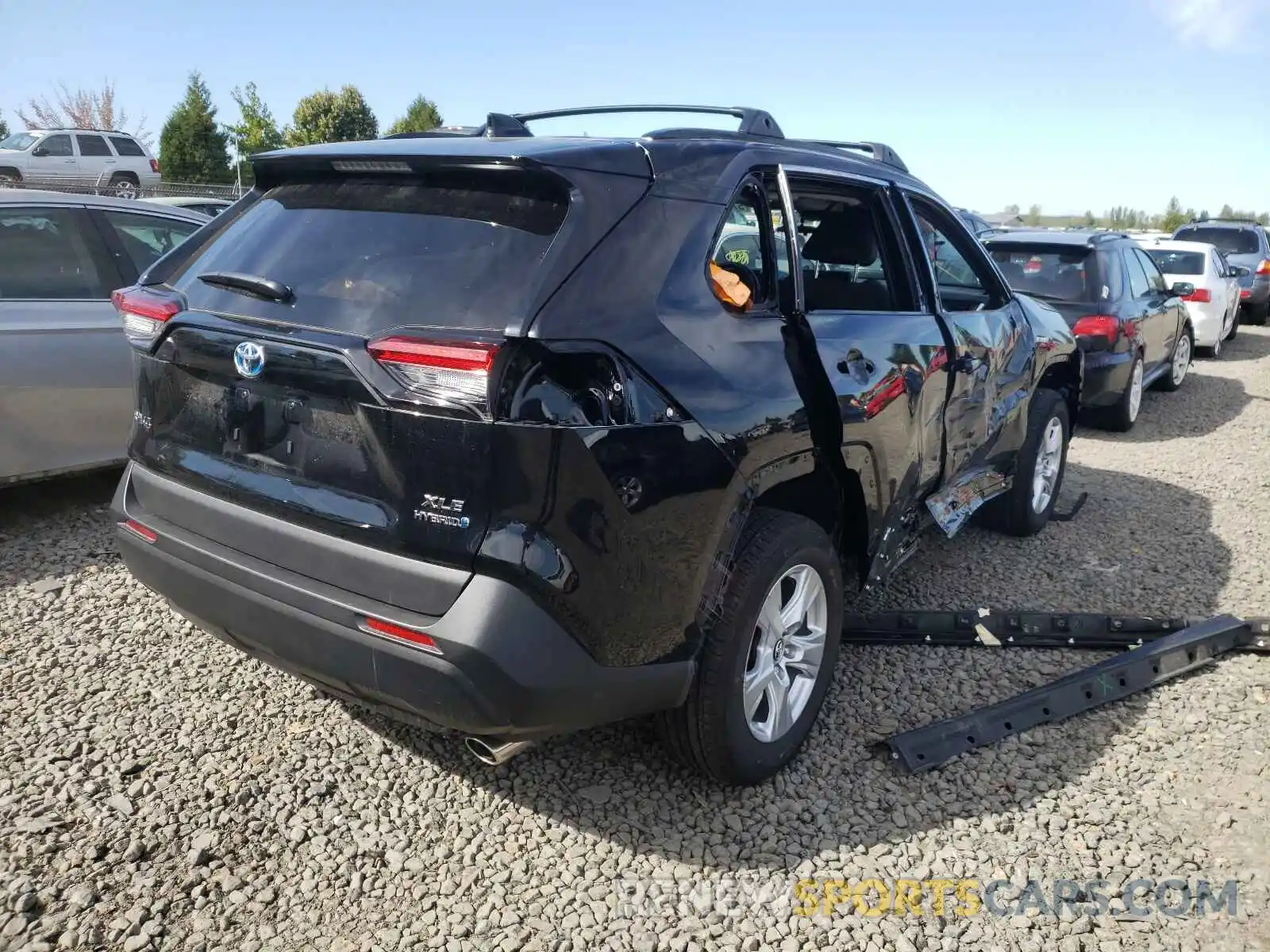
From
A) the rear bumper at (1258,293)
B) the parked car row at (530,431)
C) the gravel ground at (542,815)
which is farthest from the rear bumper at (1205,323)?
the parked car row at (530,431)

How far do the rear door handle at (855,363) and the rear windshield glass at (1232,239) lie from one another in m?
16.6

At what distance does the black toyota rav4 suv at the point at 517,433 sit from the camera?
2131 mm

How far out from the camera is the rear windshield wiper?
2.44 meters

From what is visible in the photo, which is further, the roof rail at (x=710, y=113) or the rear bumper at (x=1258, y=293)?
the rear bumper at (x=1258, y=293)

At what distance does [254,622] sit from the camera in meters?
2.42

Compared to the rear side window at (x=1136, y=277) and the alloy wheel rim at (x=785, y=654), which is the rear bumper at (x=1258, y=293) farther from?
the alloy wheel rim at (x=785, y=654)

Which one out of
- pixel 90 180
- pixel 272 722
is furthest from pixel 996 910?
pixel 90 180

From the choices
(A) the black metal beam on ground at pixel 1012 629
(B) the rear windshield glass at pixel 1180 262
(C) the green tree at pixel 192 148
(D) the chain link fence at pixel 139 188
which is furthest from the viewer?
(C) the green tree at pixel 192 148

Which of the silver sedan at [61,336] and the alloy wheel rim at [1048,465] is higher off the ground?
the silver sedan at [61,336]

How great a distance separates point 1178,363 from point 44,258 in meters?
10.1

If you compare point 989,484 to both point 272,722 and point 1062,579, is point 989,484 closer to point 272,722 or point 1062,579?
point 1062,579

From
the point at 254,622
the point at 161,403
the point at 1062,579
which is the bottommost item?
the point at 1062,579

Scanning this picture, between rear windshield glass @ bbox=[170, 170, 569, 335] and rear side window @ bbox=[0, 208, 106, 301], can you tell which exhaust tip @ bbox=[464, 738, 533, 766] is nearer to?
rear windshield glass @ bbox=[170, 170, 569, 335]

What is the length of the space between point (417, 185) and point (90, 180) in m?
25.6
